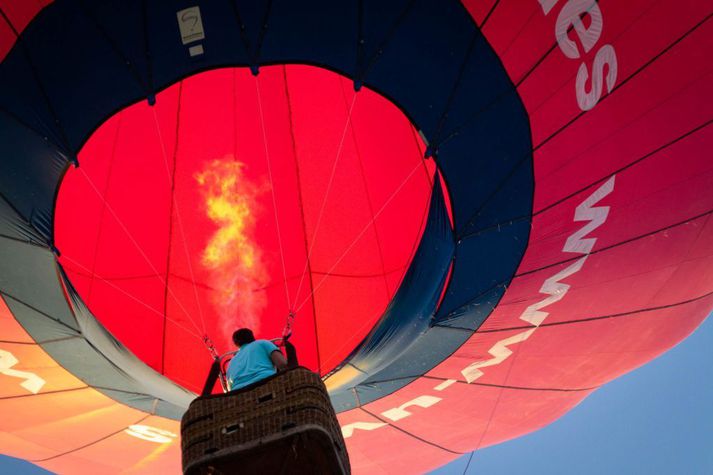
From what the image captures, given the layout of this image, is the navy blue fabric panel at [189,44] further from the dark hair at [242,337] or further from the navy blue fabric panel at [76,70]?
the dark hair at [242,337]

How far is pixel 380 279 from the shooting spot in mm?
5434

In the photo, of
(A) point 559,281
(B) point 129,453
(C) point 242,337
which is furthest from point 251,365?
(B) point 129,453

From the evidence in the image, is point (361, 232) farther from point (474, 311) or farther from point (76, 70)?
point (76, 70)

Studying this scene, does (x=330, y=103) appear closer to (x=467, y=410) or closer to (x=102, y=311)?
(x=102, y=311)

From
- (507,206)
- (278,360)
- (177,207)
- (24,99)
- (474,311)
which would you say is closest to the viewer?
(278,360)

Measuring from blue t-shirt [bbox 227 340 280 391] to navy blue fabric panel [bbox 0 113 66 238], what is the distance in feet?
5.18

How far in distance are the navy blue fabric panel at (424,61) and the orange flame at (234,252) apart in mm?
2137

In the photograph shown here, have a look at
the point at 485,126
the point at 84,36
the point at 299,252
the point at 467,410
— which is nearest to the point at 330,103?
the point at 299,252

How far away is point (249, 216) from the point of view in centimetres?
558

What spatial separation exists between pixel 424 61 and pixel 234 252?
8.88 feet

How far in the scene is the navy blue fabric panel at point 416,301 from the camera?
4211 mm

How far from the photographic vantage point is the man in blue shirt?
284 cm

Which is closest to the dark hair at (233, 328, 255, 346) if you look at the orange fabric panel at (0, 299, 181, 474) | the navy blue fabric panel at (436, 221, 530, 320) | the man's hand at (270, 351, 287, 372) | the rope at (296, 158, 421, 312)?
the man's hand at (270, 351, 287, 372)

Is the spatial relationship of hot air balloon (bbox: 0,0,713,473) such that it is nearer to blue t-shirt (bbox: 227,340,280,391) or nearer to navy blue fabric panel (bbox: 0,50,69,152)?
navy blue fabric panel (bbox: 0,50,69,152)
